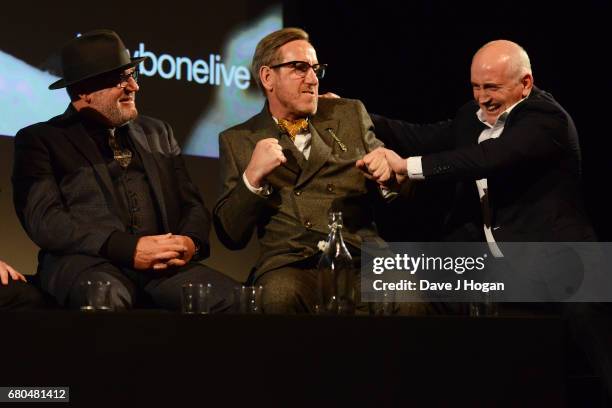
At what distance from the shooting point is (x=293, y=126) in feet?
11.6

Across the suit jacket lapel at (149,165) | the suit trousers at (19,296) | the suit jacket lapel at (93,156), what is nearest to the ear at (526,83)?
the suit jacket lapel at (149,165)

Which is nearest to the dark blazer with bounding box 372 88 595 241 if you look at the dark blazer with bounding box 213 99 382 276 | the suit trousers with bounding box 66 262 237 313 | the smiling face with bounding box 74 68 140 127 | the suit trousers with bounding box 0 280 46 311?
the dark blazer with bounding box 213 99 382 276

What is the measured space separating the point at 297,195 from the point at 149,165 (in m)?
0.55

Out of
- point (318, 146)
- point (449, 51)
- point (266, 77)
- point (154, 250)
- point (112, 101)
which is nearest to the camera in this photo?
point (154, 250)

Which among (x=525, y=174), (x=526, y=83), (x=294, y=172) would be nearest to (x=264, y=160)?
(x=294, y=172)

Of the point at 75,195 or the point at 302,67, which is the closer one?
the point at 75,195

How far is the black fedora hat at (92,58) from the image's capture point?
3.30m

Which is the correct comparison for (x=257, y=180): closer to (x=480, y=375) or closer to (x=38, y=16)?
(x=480, y=375)

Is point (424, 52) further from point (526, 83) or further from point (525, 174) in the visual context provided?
point (525, 174)

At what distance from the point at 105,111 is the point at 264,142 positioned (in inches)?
24.5

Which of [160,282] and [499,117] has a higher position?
[499,117]

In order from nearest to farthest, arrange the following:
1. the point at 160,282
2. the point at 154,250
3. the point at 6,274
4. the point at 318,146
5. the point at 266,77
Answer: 1. the point at 6,274
2. the point at 154,250
3. the point at 160,282
4. the point at 318,146
5. the point at 266,77

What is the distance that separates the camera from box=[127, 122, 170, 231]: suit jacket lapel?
3.37m

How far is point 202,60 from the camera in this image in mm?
4895
